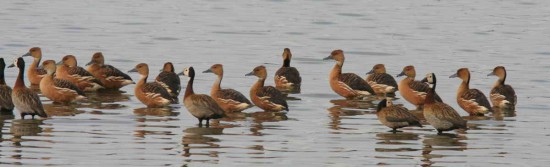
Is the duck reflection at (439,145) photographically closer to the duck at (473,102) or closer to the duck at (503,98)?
the duck at (473,102)

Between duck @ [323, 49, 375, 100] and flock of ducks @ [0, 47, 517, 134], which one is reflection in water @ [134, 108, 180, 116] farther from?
duck @ [323, 49, 375, 100]

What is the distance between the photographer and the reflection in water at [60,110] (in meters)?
23.8

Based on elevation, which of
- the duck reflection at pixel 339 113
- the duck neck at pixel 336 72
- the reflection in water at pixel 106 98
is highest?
the duck neck at pixel 336 72

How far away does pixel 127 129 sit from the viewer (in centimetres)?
2183

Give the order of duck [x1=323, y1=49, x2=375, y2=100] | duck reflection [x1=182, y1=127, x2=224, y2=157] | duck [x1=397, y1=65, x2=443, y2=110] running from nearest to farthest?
duck reflection [x1=182, y1=127, x2=224, y2=157] < duck [x1=397, y1=65, x2=443, y2=110] < duck [x1=323, y1=49, x2=375, y2=100]

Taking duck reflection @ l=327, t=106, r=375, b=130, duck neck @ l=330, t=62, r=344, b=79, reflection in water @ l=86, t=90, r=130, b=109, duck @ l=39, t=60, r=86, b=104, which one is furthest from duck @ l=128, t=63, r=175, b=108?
duck neck @ l=330, t=62, r=344, b=79

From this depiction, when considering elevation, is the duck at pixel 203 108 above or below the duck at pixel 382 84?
below

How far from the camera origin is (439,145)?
827 inches

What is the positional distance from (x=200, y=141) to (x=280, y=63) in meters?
13.5

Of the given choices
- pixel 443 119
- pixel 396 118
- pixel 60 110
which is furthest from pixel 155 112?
pixel 443 119

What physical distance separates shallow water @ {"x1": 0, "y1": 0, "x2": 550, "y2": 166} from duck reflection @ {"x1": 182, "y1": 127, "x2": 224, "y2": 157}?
0.07 feet

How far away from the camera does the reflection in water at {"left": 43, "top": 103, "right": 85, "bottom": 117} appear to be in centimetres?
2381

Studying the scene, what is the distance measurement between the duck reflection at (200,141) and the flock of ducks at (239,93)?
0.49 metres

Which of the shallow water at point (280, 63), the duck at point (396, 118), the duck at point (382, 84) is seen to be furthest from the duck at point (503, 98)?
the duck at point (396, 118)
